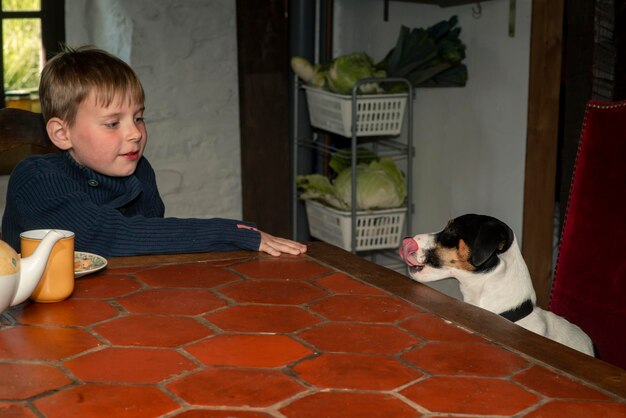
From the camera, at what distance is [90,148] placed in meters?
2.07

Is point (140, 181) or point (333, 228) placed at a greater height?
point (140, 181)

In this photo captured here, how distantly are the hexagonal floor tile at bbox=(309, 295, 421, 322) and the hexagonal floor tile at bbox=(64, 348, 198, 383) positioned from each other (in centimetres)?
30

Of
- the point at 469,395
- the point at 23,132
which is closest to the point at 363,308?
the point at 469,395

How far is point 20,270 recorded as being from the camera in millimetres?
1420

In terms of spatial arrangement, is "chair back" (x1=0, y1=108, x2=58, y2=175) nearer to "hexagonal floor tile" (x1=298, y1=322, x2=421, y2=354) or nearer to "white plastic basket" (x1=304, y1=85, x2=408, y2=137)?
"hexagonal floor tile" (x1=298, y1=322, x2=421, y2=354)

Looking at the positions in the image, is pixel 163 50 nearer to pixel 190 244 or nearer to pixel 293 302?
pixel 190 244

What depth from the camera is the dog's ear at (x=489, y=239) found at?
2260mm

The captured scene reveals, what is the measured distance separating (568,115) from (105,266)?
194cm

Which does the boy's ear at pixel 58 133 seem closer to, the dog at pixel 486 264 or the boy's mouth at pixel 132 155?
the boy's mouth at pixel 132 155

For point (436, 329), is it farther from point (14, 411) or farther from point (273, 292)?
point (14, 411)

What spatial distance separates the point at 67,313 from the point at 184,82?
2.62 metres

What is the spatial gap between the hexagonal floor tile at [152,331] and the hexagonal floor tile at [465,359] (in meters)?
0.31

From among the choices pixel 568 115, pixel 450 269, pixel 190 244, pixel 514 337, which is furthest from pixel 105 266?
pixel 568 115

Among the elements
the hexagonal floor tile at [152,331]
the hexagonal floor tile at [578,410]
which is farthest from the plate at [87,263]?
the hexagonal floor tile at [578,410]
